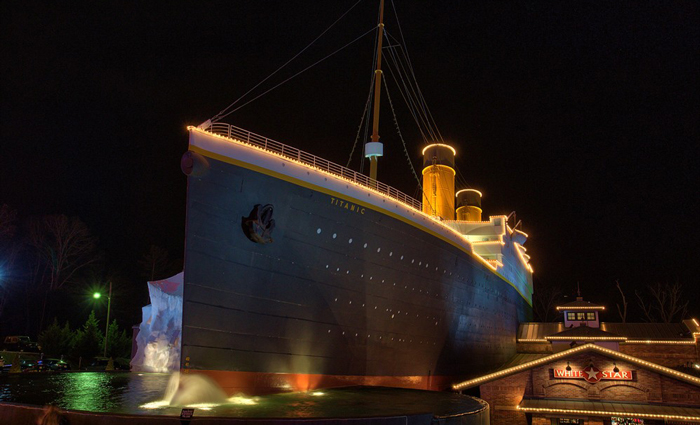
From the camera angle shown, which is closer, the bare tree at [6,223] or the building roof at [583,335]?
the building roof at [583,335]

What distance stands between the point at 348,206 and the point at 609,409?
1263 centimetres

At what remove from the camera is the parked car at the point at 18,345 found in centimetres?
3444

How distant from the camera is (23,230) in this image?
39844 millimetres

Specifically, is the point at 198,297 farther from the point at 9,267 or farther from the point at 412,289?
the point at 9,267

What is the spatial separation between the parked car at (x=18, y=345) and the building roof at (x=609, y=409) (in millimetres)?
34200

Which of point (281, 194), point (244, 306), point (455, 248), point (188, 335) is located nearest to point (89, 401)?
point (188, 335)

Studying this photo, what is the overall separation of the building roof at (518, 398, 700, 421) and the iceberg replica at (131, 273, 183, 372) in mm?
22405

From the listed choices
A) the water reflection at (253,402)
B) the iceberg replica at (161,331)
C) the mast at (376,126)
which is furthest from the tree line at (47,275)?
the mast at (376,126)

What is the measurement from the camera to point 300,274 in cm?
1297

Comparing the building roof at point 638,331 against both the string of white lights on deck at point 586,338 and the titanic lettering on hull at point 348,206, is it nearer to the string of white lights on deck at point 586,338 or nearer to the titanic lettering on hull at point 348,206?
the string of white lights on deck at point 586,338

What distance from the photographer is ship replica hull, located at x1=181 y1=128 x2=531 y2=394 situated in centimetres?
1162

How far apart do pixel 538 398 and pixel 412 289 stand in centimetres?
773

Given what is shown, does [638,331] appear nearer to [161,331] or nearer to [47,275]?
[161,331]

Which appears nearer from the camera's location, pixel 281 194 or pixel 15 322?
pixel 281 194
